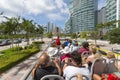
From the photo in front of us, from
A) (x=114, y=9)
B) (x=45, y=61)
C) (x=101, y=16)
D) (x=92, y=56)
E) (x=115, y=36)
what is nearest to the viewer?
(x=45, y=61)

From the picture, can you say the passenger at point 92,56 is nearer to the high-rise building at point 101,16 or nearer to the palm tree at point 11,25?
the palm tree at point 11,25

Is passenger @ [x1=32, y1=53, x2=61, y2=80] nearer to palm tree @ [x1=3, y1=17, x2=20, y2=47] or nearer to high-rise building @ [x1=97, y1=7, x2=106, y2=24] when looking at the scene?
palm tree @ [x1=3, y1=17, x2=20, y2=47]

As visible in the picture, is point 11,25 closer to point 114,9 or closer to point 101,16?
point 114,9

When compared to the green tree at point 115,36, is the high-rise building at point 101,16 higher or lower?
higher

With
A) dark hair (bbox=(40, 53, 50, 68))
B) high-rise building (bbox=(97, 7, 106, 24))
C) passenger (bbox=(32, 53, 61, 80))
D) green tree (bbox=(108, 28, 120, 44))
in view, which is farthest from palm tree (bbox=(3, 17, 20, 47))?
high-rise building (bbox=(97, 7, 106, 24))

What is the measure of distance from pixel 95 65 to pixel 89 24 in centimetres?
18548

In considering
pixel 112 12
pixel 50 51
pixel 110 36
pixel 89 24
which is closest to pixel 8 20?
pixel 110 36

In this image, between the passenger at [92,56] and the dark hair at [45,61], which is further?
the passenger at [92,56]

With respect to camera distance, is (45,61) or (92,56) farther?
(92,56)

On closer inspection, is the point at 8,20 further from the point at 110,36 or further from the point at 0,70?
the point at 0,70

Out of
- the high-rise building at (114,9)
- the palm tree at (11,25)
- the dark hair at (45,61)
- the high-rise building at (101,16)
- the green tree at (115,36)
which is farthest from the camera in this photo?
the high-rise building at (101,16)

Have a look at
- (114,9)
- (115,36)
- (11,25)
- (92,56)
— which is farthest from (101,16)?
(92,56)

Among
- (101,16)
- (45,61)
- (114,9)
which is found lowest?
(45,61)

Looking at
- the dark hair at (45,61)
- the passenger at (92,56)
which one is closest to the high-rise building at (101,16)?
the passenger at (92,56)
